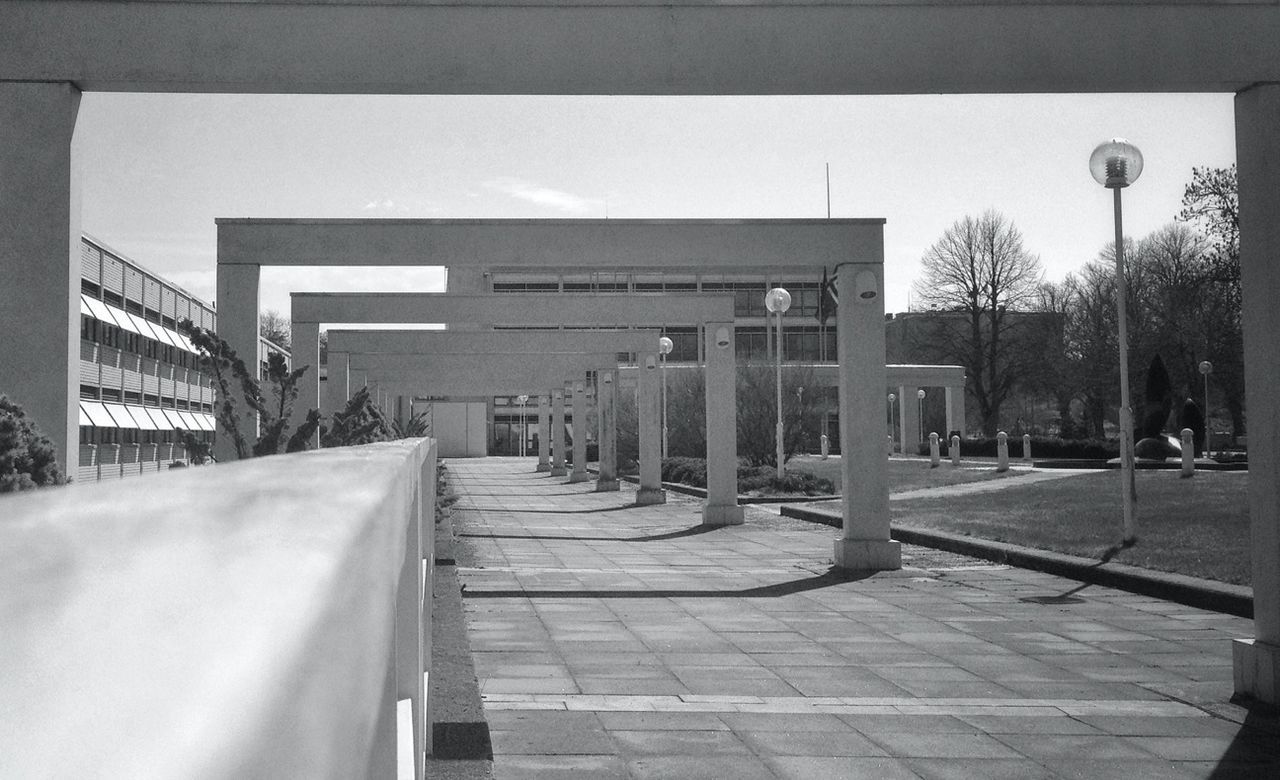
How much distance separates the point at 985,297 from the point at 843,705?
168ft

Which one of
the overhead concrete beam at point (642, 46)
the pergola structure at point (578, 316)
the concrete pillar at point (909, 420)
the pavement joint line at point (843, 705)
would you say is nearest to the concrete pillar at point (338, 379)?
the pergola structure at point (578, 316)

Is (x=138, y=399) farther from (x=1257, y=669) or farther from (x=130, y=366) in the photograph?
(x=1257, y=669)

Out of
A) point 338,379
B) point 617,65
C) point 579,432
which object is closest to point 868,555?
point 617,65

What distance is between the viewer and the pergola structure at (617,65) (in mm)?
6266

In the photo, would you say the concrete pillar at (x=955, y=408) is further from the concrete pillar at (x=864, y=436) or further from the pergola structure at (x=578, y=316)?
the concrete pillar at (x=864, y=436)

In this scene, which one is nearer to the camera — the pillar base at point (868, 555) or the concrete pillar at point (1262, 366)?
the concrete pillar at point (1262, 366)

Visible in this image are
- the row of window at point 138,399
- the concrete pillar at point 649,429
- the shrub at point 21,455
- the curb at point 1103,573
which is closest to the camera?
the shrub at point 21,455

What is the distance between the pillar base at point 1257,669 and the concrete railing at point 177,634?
656 cm

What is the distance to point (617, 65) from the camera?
690cm

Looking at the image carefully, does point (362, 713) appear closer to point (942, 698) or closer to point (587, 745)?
point (587, 745)

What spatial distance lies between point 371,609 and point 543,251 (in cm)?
1400

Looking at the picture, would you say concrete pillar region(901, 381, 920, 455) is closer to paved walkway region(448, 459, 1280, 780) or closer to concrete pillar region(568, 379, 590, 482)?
concrete pillar region(568, 379, 590, 482)

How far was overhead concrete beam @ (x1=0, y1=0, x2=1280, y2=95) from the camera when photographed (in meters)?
6.48

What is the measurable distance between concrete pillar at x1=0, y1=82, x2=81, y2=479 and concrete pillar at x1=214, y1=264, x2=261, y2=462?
16.3ft
